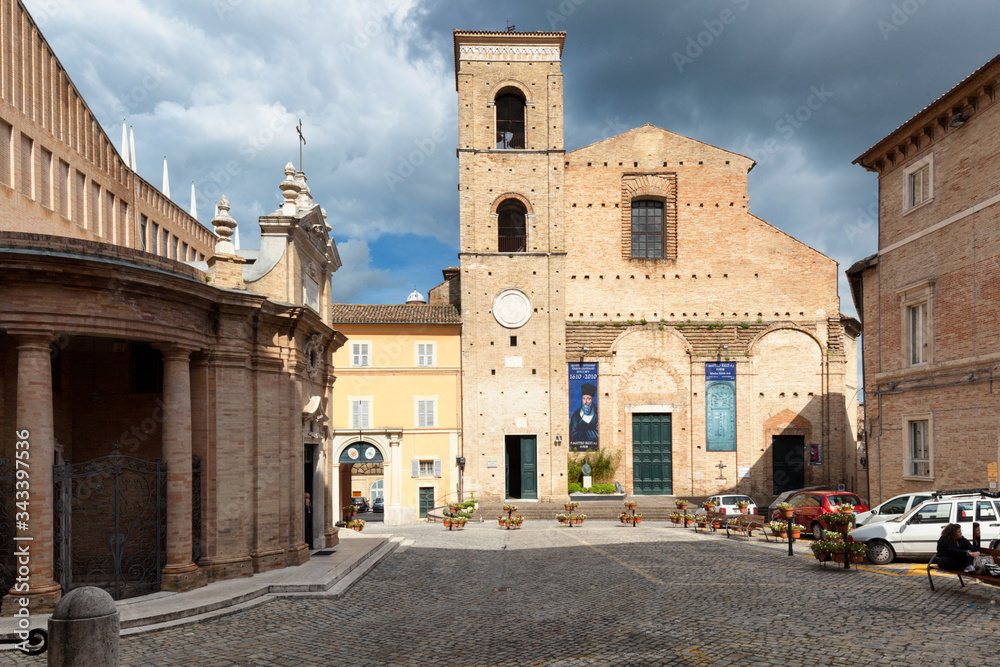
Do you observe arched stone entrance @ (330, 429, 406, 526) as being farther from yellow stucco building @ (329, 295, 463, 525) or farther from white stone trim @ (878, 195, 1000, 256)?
white stone trim @ (878, 195, 1000, 256)

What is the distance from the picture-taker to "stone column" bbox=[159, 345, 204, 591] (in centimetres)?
1217

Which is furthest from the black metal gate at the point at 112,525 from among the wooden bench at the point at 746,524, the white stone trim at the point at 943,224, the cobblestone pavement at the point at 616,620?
the white stone trim at the point at 943,224

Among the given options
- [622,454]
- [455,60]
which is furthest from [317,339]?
[455,60]

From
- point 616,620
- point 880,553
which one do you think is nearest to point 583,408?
point 880,553

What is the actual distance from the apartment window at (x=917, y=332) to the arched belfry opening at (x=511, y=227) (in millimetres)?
16538

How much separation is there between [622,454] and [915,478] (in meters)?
13.0

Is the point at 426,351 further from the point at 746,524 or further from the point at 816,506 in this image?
the point at 816,506

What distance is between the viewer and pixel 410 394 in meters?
31.8

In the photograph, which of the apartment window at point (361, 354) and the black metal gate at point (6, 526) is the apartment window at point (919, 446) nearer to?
the apartment window at point (361, 354)

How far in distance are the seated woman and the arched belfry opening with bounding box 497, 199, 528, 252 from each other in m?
23.6

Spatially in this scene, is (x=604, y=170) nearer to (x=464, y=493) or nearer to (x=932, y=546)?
(x=464, y=493)

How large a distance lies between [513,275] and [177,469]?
845 inches

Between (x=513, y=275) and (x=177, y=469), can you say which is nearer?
(x=177, y=469)

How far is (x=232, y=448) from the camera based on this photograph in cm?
1354
